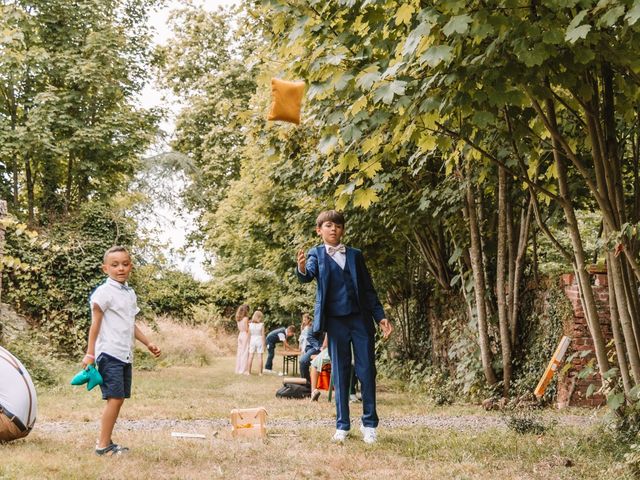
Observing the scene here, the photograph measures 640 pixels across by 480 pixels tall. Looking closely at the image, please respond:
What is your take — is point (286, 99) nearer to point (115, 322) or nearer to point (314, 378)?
point (115, 322)

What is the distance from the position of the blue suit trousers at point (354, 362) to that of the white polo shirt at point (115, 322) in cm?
168

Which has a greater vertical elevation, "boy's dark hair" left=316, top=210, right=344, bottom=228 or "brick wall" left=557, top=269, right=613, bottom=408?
"boy's dark hair" left=316, top=210, right=344, bottom=228

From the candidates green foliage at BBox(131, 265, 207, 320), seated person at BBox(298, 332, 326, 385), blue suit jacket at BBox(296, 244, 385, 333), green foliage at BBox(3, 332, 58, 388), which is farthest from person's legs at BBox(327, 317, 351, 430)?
green foliage at BBox(131, 265, 207, 320)

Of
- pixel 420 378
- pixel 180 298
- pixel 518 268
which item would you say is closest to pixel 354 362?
pixel 518 268

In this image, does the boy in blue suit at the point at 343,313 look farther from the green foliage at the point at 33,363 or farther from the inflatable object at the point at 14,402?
the green foliage at the point at 33,363

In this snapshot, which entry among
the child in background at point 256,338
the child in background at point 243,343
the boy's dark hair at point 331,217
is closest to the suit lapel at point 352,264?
the boy's dark hair at point 331,217

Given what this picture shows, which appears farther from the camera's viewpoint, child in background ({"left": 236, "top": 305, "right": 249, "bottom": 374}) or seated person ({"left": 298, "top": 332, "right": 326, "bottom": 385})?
child in background ({"left": 236, "top": 305, "right": 249, "bottom": 374})

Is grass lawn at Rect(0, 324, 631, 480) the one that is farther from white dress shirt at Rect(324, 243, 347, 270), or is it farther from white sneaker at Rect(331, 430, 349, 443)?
white dress shirt at Rect(324, 243, 347, 270)

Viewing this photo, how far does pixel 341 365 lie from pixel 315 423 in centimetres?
175

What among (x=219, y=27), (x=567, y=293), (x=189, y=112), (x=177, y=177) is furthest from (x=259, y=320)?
(x=219, y=27)

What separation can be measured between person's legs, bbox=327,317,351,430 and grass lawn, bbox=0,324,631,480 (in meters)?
0.22

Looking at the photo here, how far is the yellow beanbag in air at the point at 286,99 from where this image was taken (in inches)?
219

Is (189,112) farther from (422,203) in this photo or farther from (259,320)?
(422,203)

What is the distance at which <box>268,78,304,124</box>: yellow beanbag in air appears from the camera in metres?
5.55
